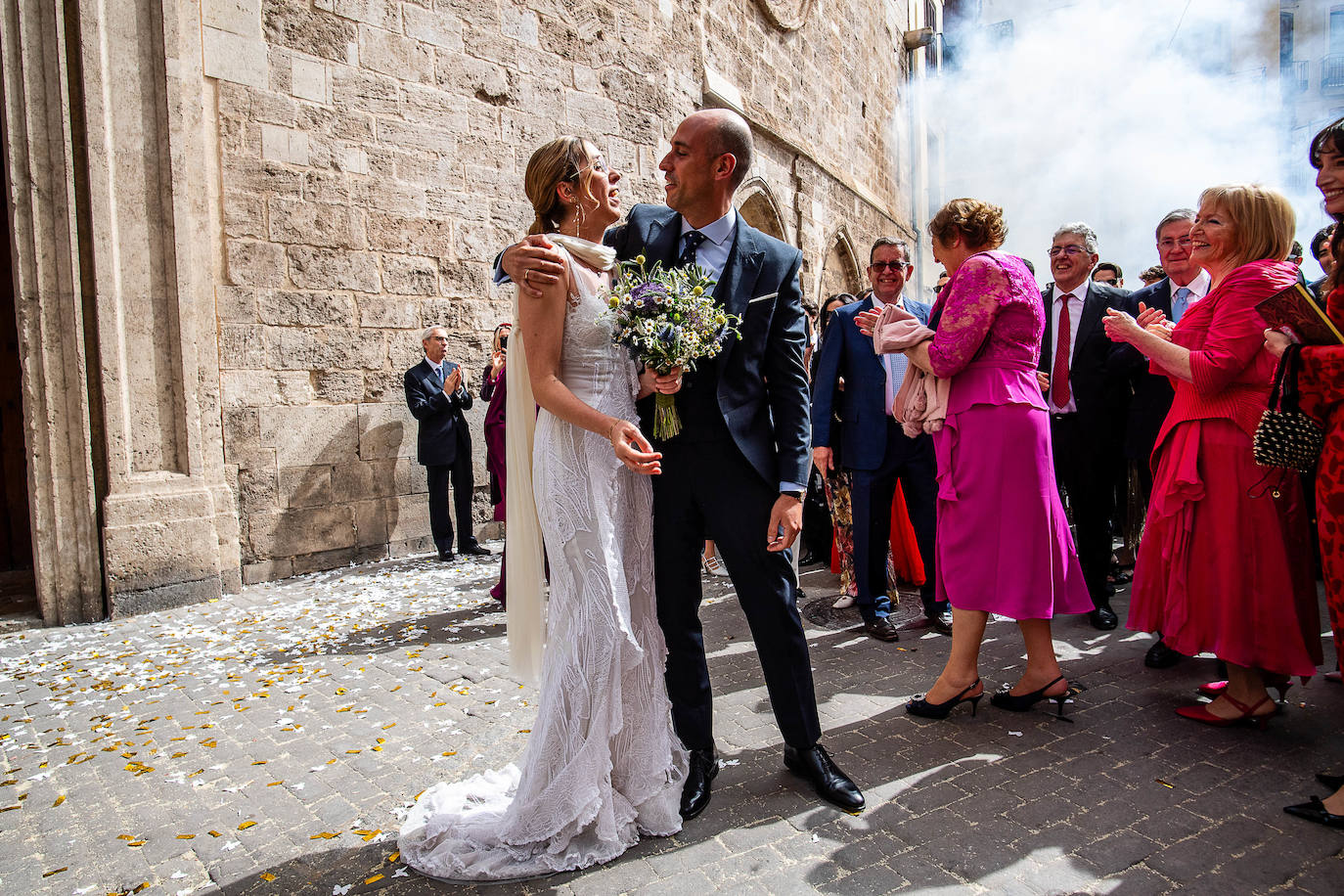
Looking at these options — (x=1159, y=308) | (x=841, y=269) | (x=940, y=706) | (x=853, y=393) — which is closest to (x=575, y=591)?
(x=940, y=706)

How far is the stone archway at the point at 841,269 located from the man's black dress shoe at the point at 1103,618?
1072cm

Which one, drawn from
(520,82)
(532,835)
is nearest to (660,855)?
(532,835)

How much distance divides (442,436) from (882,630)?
443 cm

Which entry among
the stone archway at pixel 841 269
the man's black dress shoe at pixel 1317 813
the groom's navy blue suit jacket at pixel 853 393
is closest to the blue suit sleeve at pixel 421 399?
the groom's navy blue suit jacket at pixel 853 393

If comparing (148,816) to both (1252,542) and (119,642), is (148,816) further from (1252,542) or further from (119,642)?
(1252,542)

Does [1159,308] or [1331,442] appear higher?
[1159,308]

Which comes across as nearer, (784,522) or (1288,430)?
(784,522)

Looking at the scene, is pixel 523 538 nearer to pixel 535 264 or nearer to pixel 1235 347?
pixel 535 264

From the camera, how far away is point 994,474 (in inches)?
135

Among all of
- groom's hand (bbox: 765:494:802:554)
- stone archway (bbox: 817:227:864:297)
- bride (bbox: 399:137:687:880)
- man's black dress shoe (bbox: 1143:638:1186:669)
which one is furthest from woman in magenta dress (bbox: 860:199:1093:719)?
stone archway (bbox: 817:227:864:297)

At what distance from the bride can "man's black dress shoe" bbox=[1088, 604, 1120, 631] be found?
3275 mm

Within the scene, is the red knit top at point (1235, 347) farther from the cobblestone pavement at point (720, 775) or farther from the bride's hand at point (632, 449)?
the bride's hand at point (632, 449)

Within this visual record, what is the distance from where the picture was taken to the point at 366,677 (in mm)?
4281

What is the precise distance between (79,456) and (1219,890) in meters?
6.60
